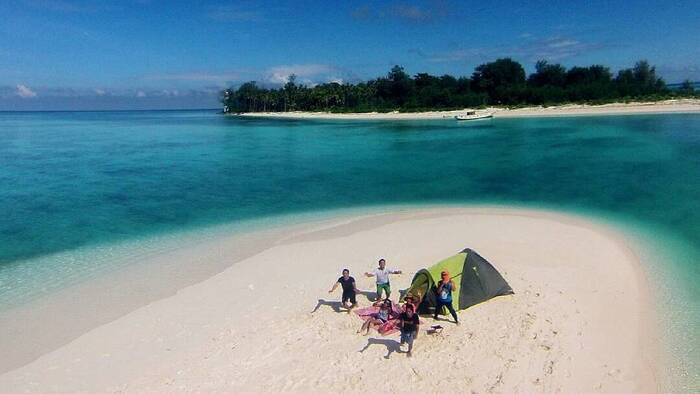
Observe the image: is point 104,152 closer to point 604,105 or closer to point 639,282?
point 639,282

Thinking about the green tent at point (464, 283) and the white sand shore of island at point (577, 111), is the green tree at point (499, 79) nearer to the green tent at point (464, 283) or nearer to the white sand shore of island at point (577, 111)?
the white sand shore of island at point (577, 111)

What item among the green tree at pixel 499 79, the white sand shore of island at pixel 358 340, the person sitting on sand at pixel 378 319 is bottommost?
the white sand shore of island at pixel 358 340

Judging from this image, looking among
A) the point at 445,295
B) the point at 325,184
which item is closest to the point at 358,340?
the point at 445,295

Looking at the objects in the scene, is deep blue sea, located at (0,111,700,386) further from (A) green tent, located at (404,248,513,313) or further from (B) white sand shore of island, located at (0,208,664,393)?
(A) green tent, located at (404,248,513,313)

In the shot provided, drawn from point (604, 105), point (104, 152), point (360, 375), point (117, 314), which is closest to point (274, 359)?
point (360, 375)

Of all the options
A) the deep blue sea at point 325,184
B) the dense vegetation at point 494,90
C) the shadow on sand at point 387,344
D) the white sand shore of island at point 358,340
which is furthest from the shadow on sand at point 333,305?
the dense vegetation at point 494,90

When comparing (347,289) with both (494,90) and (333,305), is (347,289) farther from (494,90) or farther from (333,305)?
(494,90)
